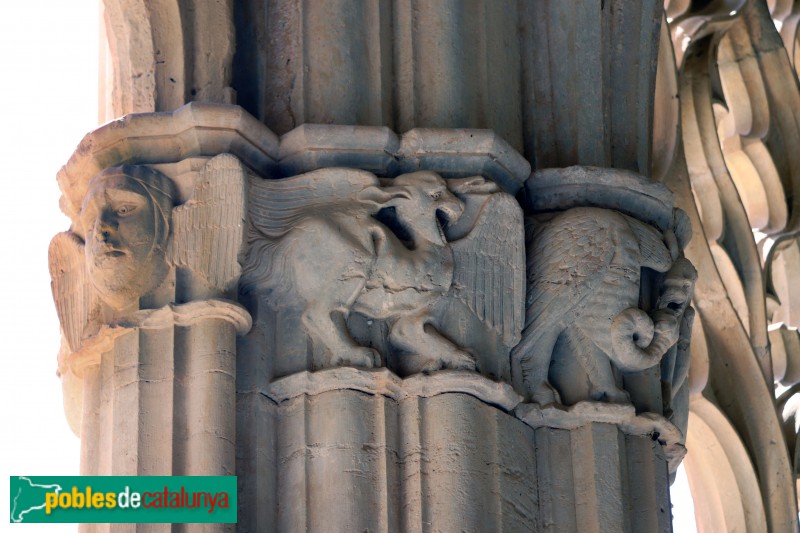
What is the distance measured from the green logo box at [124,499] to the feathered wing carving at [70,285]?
391 millimetres

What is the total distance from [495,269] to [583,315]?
0.82 ft

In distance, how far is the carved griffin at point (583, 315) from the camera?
16.0ft

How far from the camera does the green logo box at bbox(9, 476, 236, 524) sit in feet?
14.5

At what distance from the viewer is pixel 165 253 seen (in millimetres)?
4660

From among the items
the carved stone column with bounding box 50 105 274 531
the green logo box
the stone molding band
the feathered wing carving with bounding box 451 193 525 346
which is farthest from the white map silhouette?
the feathered wing carving with bounding box 451 193 525 346

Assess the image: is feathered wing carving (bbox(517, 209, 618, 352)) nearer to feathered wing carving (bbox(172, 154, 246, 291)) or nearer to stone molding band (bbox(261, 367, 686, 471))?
stone molding band (bbox(261, 367, 686, 471))

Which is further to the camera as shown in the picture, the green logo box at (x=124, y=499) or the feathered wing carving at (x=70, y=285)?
the feathered wing carving at (x=70, y=285)

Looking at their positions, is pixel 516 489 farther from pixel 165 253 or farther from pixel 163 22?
pixel 163 22

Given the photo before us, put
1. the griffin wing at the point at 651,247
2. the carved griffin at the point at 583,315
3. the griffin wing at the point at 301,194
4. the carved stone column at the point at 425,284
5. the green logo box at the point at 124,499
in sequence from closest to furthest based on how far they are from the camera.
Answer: the green logo box at the point at 124,499
the carved stone column at the point at 425,284
the griffin wing at the point at 301,194
the carved griffin at the point at 583,315
the griffin wing at the point at 651,247

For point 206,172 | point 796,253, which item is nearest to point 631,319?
point 206,172

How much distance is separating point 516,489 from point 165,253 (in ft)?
3.06

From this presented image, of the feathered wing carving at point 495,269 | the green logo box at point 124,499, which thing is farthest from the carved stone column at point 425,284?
the green logo box at point 124,499

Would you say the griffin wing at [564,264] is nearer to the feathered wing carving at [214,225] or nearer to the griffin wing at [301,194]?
the griffin wing at [301,194]

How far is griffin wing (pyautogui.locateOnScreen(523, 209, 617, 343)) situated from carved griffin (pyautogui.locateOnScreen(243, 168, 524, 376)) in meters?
0.08
